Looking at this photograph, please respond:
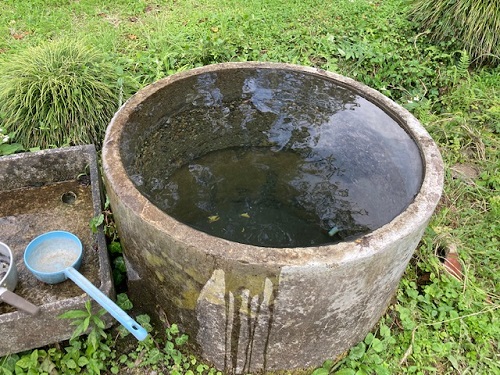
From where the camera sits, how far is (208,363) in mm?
2482

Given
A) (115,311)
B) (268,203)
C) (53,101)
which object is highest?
(53,101)

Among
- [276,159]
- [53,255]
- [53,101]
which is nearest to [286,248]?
[276,159]

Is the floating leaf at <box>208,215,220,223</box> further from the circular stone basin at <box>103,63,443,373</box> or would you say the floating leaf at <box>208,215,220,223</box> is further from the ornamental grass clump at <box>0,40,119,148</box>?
the ornamental grass clump at <box>0,40,119,148</box>

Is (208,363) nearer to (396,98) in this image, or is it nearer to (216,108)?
(216,108)

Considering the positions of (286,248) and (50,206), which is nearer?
(286,248)

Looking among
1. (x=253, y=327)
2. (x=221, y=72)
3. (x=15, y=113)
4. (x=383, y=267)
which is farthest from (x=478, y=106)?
(x=15, y=113)

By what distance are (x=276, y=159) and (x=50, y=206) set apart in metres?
1.66

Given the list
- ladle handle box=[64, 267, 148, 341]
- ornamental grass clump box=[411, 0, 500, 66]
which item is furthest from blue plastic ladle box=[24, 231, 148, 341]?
ornamental grass clump box=[411, 0, 500, 66]

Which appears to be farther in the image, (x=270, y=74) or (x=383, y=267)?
(x=270, y=74)

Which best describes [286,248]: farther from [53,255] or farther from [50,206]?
[50,206]

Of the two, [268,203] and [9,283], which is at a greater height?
[268,203]

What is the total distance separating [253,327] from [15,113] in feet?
8.91

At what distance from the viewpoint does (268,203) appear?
3.02 meters

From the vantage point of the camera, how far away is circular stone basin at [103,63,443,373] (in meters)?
1.94
